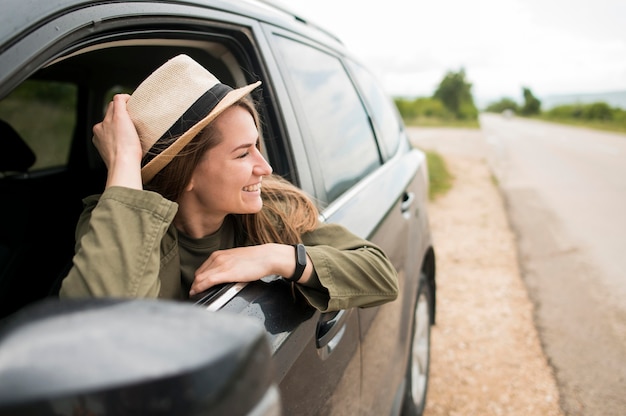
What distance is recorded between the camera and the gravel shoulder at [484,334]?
2.88m

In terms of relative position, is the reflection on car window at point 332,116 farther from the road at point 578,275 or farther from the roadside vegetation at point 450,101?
the roadside vegetation at point 450,101

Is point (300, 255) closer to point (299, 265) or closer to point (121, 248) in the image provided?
point (299, 265)

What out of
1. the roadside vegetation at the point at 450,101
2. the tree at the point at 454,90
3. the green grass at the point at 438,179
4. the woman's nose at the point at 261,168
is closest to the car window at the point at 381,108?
the woman's nose at the point at 261,168

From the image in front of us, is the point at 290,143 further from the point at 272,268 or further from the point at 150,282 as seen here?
the point at 150,282

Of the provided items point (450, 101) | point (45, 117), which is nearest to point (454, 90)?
point (450, 101)

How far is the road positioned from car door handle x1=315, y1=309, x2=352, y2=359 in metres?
2.01

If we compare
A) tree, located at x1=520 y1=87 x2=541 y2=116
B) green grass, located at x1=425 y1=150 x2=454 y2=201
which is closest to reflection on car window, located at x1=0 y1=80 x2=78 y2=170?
green grass, located at x1=425 y1=150 x2=454 y2=201

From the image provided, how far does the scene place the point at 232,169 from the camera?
129 centimetres

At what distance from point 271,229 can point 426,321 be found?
1.69 m

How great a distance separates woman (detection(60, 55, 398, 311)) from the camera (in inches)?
39.0

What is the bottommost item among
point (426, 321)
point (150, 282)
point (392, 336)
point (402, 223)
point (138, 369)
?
point (426, 321)

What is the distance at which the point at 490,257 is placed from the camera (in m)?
5.25

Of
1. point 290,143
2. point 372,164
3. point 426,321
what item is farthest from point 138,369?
point 426,321

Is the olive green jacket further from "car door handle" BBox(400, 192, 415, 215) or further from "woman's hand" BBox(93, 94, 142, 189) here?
"car door handle" BBox(400, 192, 415, 215)
